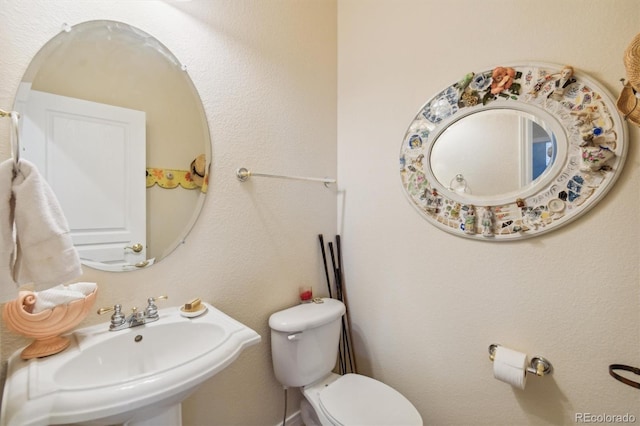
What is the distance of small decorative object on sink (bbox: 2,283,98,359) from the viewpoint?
706mm

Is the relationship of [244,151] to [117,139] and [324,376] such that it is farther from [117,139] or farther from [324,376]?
[324,376]

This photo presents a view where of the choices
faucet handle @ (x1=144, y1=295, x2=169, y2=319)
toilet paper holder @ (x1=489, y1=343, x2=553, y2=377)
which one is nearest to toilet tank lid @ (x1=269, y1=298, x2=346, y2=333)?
faucet handle @ (x1=144, y1=295, x2=169, y2=319)

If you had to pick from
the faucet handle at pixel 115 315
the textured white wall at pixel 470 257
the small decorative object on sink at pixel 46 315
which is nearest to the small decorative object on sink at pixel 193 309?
the faucet handle at pixel 115 315

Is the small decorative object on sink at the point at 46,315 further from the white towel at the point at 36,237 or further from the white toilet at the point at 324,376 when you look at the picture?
the white toilet at the point at 324,376

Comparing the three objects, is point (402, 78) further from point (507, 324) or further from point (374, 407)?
point (374, 407)

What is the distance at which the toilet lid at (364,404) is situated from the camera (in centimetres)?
104

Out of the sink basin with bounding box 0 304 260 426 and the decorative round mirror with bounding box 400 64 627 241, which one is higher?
the decorative round mirror with bounding box 400 64 627 241

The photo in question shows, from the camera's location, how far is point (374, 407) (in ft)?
3.63

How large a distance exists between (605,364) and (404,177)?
1001 mm

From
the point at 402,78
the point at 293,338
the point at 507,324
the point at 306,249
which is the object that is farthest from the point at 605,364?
the point at 402,78

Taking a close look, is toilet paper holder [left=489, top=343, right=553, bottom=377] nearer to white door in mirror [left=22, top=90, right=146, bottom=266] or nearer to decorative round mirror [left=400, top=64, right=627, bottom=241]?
decorative round mirror [left=400, top=64, right=627, bottom=241]

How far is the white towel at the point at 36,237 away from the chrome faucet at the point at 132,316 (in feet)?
0.93

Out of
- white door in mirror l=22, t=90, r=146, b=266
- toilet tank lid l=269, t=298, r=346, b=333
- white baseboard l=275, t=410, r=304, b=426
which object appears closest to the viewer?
white door in mirror l=22, t=90, r=146, b=266

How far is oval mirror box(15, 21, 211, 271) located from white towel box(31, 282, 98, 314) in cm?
9
